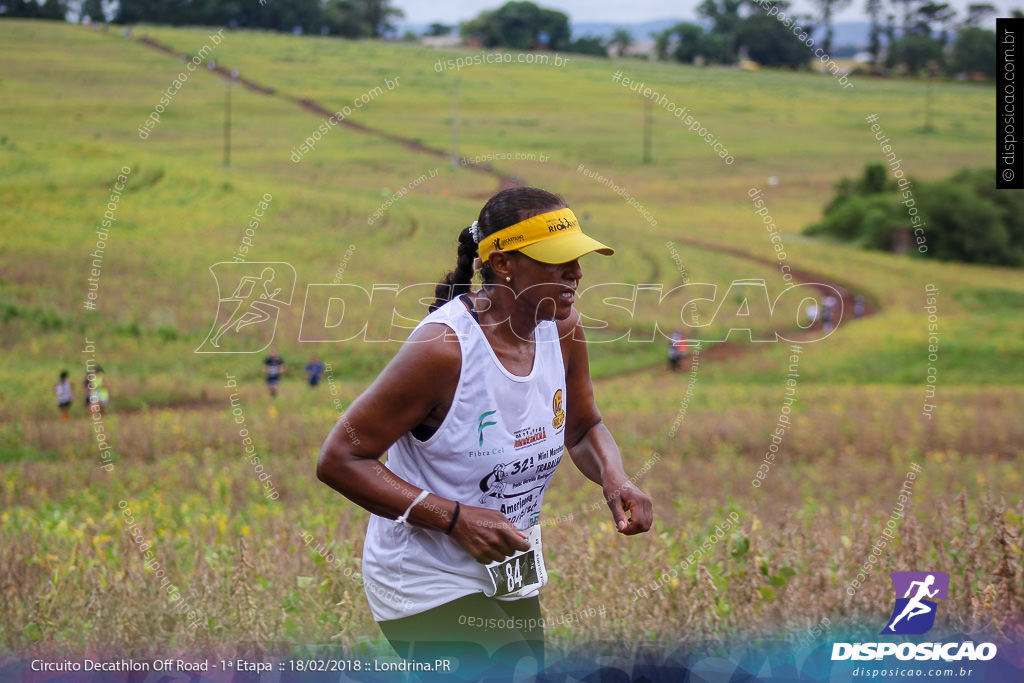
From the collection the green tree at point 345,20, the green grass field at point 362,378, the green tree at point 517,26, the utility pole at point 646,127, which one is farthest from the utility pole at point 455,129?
the utility pole at point 646,127

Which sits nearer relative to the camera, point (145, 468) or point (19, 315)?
point (145, 468)

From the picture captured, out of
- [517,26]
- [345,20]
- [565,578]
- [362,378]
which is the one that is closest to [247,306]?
[362,378]

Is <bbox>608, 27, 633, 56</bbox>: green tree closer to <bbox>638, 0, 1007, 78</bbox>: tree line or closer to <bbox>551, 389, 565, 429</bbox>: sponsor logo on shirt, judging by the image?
<bbox>638, 0, 1007, 78</bbox>: tree line

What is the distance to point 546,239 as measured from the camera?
2.85 meters

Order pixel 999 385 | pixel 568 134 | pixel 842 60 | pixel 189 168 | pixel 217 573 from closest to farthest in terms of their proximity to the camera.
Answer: pixel 217 573
pixel 189 168
pixel 999 385
pixel 568 134
pixel 842 60

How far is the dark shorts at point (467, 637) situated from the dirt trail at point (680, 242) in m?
13.5

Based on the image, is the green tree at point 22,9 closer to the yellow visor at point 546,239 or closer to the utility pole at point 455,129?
the yellow visor at point 546,239

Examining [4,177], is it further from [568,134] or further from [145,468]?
[568,134]

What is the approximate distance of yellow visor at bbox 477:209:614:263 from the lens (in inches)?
112

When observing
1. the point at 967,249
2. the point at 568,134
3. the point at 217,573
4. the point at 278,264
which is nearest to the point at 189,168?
the point at 278,264

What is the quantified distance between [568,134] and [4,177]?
22.4 m

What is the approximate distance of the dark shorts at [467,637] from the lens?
285cm

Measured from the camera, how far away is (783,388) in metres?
19.7

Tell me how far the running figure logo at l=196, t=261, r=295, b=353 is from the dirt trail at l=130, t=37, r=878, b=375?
376 centimetres
